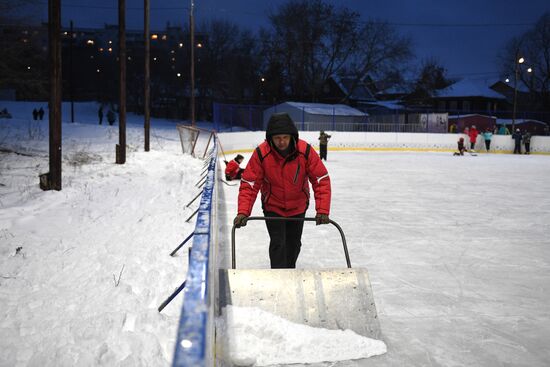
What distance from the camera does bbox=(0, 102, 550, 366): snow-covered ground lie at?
345 cm

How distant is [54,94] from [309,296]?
26.4 feet

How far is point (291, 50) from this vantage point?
5894 centimetres

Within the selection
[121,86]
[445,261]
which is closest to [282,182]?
[445,261]

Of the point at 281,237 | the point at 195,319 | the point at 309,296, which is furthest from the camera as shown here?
the point at 281,237

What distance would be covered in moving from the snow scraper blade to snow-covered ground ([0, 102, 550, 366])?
18 centimetres

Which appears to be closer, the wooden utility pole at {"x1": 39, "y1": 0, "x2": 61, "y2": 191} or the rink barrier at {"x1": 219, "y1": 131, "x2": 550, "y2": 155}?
the wooden utility pole at {"x1": 39, "y1": 0, "x2": 61, "y2": 191}

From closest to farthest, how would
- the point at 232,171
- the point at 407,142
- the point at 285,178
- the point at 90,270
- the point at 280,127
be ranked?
1. the point at 280,127
2. the point at 285,178
3. the point at 90,270
4. the point at 232,171
5. the point at 407,142

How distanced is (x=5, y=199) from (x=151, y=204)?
2653mm

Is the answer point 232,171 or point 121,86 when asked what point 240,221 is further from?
point 121,86

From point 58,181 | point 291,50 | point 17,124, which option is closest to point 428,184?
point 58,181

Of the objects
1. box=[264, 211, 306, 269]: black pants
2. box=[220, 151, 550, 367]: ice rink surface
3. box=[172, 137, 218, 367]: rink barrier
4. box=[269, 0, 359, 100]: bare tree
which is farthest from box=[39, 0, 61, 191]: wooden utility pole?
box=[269, 0, 359, 100]: bare tree

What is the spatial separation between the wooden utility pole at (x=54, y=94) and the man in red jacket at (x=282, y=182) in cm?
706

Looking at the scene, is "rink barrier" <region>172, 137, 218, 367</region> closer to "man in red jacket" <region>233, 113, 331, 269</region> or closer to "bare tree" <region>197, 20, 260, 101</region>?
"man in red jacket" <region>233, 113, 331, 269</region>

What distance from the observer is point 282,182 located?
13.6 feet
